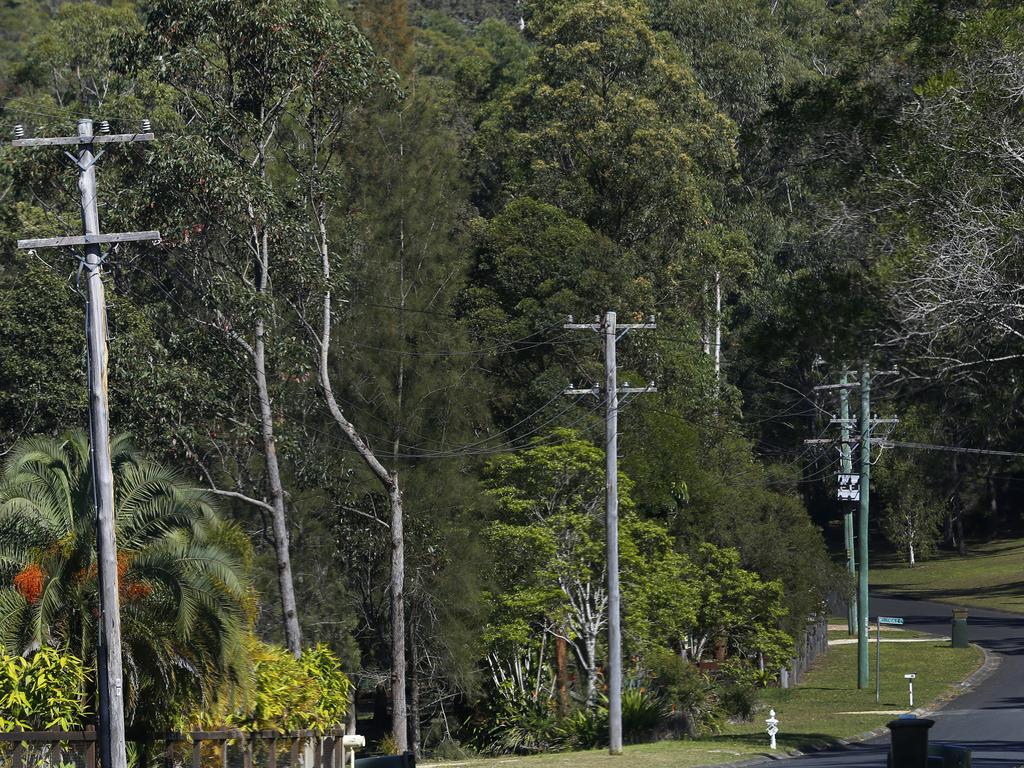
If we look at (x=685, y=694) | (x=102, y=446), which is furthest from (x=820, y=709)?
(x=102, y=446)

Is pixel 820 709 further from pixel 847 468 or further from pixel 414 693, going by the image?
pixel 414 693

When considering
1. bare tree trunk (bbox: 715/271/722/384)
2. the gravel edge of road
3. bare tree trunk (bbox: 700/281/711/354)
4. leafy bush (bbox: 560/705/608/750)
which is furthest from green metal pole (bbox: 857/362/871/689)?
bare tree trunk (bbox: 700/281/711/354)

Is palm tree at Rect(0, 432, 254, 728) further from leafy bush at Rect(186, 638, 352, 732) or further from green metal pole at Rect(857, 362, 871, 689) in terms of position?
green metal pole at Rect(857, 362, 871, 689)

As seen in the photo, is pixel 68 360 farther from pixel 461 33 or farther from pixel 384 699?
pixel 461 33

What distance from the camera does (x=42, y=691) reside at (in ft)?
61.3

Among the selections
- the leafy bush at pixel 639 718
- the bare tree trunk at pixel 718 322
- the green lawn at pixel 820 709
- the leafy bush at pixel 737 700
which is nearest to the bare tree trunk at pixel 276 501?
the green lawn at pixel 820 709

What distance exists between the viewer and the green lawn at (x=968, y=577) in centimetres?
6397

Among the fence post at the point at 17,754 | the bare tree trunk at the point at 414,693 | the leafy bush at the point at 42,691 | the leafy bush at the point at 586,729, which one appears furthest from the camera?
the bare tree trunk at the point at 414,693

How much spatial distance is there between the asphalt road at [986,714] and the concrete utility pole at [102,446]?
12004 mm

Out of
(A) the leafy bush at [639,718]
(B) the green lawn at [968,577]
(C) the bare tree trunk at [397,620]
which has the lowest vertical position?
(B) the green lawn at [968,577]

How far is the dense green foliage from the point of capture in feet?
64.3

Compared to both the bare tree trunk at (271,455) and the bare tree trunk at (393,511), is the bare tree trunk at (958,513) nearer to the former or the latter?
the bare tree trunk at (393,511)

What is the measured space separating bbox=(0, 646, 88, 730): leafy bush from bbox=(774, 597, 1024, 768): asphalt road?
12.1 m

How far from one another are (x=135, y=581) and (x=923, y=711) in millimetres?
20595
